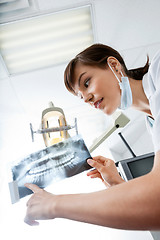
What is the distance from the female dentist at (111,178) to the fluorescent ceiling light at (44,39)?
1.87 feet

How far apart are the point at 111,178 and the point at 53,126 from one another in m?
0.60

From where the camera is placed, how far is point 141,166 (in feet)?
5.96

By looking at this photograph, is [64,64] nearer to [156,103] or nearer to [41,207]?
[156,103]

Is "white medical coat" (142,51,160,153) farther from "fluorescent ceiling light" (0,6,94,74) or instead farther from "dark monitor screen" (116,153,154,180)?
"fluorescent ceiling light" (0,6,94,74)

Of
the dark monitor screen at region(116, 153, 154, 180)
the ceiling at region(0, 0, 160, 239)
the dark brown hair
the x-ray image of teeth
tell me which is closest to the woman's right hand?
the x-ray image of teeth

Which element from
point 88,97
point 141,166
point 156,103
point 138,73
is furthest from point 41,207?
point 141,166

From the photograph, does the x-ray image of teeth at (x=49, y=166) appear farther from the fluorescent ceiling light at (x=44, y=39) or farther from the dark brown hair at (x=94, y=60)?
the fluorescent ceiling light at (x=44, y=39)

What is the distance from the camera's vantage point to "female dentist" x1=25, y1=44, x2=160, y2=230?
1.88 ft

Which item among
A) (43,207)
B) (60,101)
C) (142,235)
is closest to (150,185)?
(43,207)

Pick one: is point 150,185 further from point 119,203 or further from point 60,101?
point 60,101

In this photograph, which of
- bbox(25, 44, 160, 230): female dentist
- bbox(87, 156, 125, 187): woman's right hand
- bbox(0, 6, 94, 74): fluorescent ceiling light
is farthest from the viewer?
bbox(0, 6, 94, 74): fluorescent ceiling light

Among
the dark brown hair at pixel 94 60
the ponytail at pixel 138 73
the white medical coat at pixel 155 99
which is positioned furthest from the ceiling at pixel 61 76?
the white medical coat at pixel 155 99

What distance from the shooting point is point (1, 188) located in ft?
7.66

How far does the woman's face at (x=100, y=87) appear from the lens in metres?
1.35
